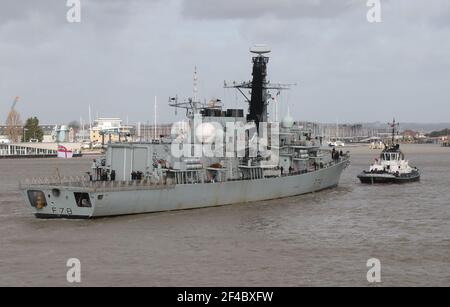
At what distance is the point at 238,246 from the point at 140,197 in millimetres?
9040

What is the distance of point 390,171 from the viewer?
5919 cm

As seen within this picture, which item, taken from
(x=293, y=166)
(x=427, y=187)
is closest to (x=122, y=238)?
(x=293, y=166)

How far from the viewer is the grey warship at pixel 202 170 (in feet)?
106

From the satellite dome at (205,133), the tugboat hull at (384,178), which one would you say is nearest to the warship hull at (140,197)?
the satellite dome at (205,133)

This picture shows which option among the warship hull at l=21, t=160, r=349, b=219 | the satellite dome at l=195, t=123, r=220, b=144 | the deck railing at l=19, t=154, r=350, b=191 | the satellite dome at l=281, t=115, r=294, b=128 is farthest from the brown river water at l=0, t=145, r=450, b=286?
the satellite dome at l=281, t=115, r=294, b=128

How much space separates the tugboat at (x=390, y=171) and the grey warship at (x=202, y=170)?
25.4 feet

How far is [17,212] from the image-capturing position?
3572 centimetres

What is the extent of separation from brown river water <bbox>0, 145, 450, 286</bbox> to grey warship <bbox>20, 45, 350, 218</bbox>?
0.97 m

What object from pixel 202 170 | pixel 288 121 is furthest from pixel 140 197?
pixel 288 121

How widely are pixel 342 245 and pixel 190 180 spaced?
13.1 metres

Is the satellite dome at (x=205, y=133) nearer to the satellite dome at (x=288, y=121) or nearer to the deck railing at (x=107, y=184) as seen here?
the deck railing at (x=107, y=184)

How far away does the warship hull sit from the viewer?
1240 inches

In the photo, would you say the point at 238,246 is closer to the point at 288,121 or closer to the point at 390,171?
the point at 288,121
